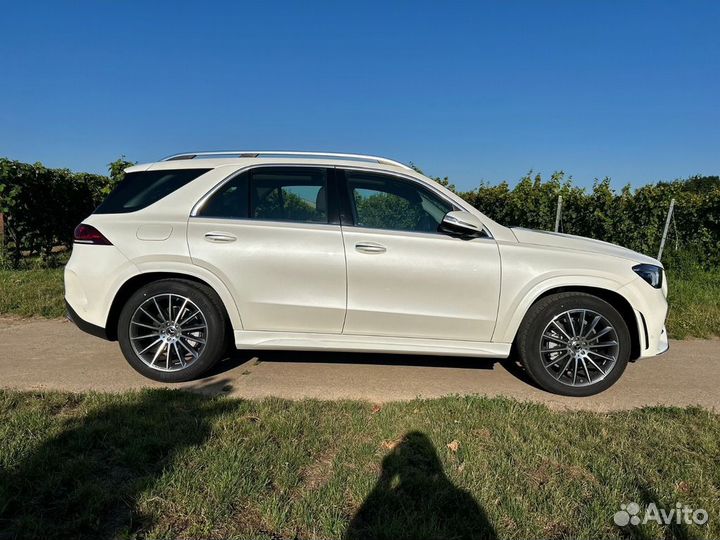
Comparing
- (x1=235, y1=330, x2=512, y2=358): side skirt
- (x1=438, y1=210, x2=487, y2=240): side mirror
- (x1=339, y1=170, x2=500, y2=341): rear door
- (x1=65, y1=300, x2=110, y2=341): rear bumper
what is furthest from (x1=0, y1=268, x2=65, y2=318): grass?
(x1=438, y1=210, x2=487, y2=240): side mirror

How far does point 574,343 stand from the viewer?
12.2 ft

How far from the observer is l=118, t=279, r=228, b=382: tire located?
12.3 ft

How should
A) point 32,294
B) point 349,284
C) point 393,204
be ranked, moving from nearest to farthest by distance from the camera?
point 349,284 → point 393,204 → point 32,294

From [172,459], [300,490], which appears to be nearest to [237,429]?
[172,459]

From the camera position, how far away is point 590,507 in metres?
2.25

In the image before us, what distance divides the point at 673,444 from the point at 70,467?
3.55 metres

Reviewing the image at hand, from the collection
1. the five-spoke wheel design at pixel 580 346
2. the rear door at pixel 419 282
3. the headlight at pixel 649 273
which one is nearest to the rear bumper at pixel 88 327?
the rear door at pixel 419 282

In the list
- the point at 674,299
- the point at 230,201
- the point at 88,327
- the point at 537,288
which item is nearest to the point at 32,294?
the point at 88,327

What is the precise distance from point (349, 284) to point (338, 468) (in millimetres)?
1519

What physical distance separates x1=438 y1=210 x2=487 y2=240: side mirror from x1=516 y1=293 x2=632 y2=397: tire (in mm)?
779

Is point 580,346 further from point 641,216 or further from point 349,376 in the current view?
point 641,216

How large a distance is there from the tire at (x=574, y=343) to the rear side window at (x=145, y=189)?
3.08m

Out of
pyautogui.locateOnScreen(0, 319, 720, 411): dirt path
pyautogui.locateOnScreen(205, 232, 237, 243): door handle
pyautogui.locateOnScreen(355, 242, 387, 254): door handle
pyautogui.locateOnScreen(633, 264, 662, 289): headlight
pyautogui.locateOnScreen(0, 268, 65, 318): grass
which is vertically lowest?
pyautogui.locateOnScreen(0, 319, 720, 411): dirt path

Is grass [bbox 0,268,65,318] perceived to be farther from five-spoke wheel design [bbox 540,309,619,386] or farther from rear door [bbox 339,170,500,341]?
five-spoke wheel design [bbox 540,309,619,386]
